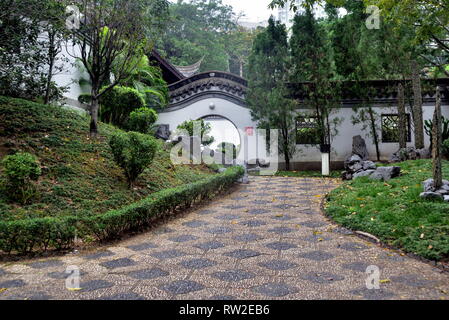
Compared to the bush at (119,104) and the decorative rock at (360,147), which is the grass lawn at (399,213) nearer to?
the decorative rock at (360,147)

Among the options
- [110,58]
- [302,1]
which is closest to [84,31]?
[110,58]

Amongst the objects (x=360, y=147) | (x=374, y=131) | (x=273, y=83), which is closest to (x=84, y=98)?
(x=273, y=83)

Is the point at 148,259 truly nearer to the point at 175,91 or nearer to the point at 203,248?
the point at 203,248

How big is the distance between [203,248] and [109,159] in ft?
12.5

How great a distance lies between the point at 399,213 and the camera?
5219 mm

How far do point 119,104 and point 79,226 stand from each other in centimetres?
705

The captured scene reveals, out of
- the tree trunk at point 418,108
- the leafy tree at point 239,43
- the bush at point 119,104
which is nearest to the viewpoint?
the tree trunk at point 418,108

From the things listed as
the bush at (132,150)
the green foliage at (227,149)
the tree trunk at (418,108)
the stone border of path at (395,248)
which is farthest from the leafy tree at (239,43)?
the stone border of path at (395,248)

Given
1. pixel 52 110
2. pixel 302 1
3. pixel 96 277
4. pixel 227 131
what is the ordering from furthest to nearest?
pixel 227 131 < pixel 52 110 < pixel 302 1 < pixel 96 277

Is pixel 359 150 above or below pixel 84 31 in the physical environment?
below

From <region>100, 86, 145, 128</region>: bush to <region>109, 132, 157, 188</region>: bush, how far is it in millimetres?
A: 4795

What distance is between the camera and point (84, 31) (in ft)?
25.5

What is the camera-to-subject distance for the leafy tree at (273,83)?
474 inches

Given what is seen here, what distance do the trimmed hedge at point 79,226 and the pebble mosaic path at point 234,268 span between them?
Answer: 266mm
